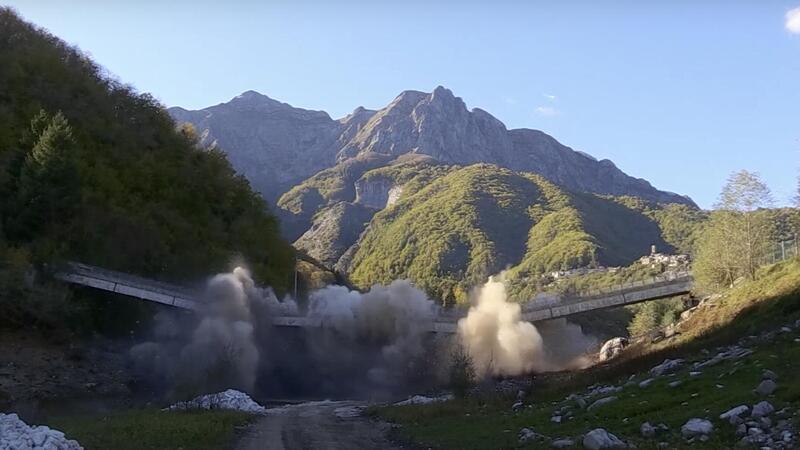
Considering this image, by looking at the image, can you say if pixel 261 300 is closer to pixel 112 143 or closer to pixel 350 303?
pixel 350 303

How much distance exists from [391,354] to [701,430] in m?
49.9

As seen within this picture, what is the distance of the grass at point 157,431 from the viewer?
21.5 metres

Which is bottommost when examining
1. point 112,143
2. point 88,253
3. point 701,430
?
point 701,430

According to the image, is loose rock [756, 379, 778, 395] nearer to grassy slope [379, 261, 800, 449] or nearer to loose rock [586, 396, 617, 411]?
grassy slope [379, 261, 800, 449]

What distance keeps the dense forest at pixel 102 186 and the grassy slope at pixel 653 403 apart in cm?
4250

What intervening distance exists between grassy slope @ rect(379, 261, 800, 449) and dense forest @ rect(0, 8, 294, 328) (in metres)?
42.5

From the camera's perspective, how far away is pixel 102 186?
7438 cm

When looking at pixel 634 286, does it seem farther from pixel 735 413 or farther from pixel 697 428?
pixel 697 428

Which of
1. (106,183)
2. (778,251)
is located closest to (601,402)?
(778,251)

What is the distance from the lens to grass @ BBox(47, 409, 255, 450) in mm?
21481

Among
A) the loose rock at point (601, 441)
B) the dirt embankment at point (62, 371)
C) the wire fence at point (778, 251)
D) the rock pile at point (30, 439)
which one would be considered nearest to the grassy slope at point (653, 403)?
the loose rock at point (601, 441)

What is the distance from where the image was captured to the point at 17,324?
56219 millimetres

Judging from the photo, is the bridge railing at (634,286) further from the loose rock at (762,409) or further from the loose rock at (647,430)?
the loose rock at (762,409)

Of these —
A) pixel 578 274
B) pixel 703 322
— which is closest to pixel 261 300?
pixel 703 322
